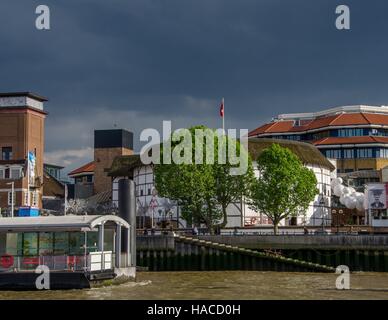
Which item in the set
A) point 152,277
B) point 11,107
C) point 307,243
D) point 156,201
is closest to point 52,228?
point 152,277

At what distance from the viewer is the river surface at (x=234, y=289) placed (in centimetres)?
4091

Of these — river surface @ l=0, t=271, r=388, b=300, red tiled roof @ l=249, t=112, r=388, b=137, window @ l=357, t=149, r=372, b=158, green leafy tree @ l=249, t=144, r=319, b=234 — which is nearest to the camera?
river surface @ l=0, t=271, r=388, b=300

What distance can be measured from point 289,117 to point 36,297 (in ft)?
419

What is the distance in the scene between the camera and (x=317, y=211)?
107 meters

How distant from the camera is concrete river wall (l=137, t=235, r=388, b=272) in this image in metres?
65.2

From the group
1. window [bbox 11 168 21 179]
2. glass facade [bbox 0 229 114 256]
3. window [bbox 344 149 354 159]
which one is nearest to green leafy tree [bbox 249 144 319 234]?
window [bbox 11 168 21 179]

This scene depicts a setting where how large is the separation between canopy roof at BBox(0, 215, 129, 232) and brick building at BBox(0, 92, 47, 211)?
187ft

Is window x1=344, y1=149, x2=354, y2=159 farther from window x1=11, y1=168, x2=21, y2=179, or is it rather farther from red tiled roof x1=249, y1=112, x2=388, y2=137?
window x1=11, y1=168, x2=21, y2=179

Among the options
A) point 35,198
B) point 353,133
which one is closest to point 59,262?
point 35,198

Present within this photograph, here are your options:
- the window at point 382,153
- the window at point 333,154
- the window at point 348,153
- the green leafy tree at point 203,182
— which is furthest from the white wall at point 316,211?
the window at point 382,153

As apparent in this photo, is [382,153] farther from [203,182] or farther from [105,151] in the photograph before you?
[203,182]

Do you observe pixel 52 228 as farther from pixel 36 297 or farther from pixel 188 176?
pixel 188 176

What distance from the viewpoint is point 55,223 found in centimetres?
4503

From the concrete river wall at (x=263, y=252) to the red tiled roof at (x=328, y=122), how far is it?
8092 cm
